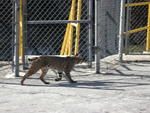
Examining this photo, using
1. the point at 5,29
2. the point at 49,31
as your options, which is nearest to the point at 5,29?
the point at 5,29

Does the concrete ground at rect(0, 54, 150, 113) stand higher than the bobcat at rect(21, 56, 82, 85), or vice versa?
the bobcat at rect(21, 56, 82, 85)

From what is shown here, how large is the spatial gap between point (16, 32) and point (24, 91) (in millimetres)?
1717

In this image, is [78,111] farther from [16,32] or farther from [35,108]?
[16,32]

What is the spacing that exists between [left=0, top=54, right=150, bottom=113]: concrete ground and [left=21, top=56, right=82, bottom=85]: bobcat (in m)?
0.14

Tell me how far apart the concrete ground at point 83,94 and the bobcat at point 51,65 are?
0.44 feet

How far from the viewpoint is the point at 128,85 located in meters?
7.06

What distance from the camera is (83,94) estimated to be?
20.9 feet

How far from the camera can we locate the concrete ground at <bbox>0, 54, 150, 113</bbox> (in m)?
5.52

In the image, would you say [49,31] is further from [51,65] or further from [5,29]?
[51,65]

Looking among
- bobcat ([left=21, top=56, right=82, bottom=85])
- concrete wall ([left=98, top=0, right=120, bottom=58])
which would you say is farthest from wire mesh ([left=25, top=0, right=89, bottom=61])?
bobcat ([left=21, top=56, right=82, bottom=85])

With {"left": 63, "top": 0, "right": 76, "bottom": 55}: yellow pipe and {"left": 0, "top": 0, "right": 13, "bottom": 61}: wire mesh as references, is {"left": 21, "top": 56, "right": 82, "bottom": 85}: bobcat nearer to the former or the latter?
{"left": 63, "top": 0, "right": 76, "bottom": 55}: yellow pipe

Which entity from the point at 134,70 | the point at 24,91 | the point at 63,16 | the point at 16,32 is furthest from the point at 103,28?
the point at 24,91

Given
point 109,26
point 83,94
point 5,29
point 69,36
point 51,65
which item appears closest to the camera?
point 83,94

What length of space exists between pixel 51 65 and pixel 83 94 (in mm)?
1288
